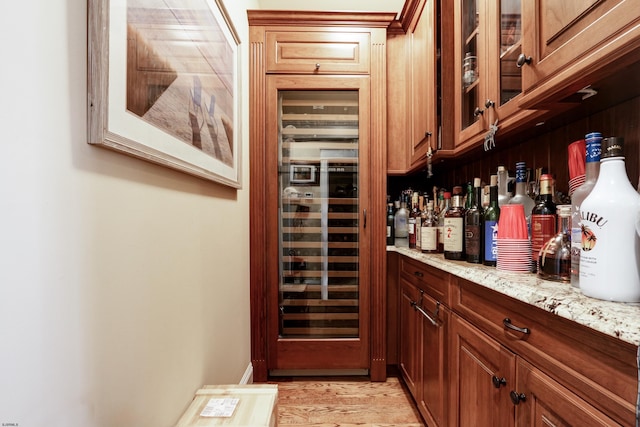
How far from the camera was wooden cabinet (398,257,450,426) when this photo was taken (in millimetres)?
1379

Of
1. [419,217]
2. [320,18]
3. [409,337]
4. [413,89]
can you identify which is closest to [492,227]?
[419,217]

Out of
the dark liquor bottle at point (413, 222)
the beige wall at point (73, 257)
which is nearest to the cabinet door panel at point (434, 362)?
the dark liquor bottle at point (413, 222)

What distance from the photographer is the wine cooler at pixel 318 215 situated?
225 cm

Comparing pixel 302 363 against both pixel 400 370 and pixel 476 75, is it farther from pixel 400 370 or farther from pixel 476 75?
pixel 476 75

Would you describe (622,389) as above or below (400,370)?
above

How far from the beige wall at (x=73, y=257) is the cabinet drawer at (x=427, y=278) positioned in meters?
1.06

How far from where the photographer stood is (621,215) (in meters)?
0.65

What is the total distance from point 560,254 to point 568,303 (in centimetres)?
30

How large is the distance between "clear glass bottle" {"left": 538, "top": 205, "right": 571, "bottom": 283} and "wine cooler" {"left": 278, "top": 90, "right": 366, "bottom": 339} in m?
1.36

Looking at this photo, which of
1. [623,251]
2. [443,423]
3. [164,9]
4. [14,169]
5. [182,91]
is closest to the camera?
[14,169]

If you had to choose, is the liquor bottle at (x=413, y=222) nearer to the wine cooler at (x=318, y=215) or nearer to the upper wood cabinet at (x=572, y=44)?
the wine cooler at (x=318, y=215)

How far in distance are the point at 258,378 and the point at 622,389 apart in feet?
6.64

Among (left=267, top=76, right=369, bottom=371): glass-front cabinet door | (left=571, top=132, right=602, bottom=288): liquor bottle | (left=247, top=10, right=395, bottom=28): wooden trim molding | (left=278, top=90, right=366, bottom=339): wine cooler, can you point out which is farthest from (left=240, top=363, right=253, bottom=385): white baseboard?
(left=247, top=10, right=395, bottom=28): wooden trim molding

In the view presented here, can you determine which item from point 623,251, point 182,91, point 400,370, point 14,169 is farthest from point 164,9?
point 400,370
